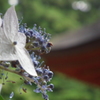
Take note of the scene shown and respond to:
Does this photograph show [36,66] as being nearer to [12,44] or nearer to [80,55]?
[12,44]

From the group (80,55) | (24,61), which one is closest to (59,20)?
(80,55)

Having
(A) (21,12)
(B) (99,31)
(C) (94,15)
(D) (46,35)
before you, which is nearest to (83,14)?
(C) (94,15)

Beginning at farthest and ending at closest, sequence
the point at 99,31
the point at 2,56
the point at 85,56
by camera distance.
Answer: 1. the point at 85,56
2. the point at 99,31
3. the point at 2,56

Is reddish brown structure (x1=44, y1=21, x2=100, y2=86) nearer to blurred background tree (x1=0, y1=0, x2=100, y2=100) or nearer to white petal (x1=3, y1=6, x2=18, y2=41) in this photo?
blurred background tree (x1=0, y1=0, x2=100, y2=100)

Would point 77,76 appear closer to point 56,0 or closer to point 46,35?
point 46,35

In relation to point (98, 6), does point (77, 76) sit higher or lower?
lower

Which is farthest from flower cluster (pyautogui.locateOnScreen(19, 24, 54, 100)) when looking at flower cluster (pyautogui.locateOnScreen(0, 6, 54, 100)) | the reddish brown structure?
the reddish brown structure

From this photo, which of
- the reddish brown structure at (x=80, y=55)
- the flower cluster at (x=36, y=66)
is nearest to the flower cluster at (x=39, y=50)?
the flower cluster at (x=36, y=66)

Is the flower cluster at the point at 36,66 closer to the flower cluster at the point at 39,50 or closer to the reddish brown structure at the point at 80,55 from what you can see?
the flower cluster at the point at 39,50
